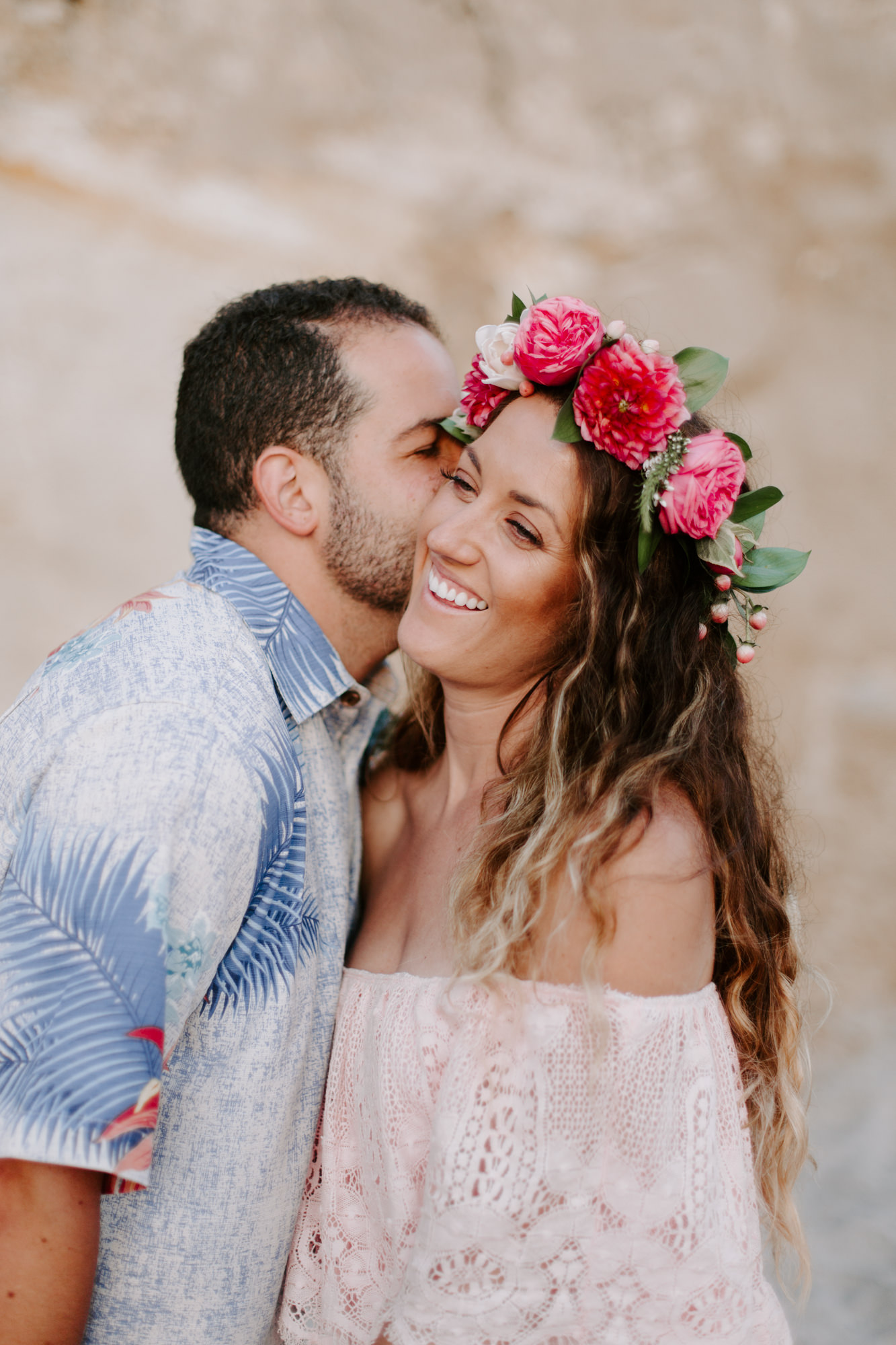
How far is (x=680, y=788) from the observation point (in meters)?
1.81

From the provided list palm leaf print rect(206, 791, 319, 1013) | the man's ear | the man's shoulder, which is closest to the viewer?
the man's shoulder

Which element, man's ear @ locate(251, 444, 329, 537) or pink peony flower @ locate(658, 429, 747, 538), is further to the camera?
man's ear @ locate(251, 444, 329, 537)

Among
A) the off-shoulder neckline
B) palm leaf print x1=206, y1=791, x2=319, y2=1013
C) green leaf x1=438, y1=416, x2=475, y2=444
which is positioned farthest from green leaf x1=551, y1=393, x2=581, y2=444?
the off-shoulder neckline

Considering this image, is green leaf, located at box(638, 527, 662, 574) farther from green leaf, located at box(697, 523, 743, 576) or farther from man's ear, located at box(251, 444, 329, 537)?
man's ear, located at box(251, 444, 329, 537)

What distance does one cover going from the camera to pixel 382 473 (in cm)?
243

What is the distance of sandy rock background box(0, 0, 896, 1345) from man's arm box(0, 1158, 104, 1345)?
4475mm

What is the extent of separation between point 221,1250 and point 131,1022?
24.3 inches

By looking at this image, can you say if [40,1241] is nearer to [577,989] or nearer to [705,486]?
[577,989]

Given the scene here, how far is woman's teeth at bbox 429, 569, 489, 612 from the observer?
2008 mm

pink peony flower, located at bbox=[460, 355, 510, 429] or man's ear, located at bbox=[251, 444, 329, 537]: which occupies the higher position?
pink peony flower, located at bbox=[460, 355, 510, 429]

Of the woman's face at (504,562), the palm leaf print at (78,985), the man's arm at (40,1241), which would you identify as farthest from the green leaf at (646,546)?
the man's arm at (40,1241)

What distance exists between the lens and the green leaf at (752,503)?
6.39 feet

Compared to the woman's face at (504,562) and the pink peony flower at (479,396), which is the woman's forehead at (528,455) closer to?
Result: the woman's face at (504,562)

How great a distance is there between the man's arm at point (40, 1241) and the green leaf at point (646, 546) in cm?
137
